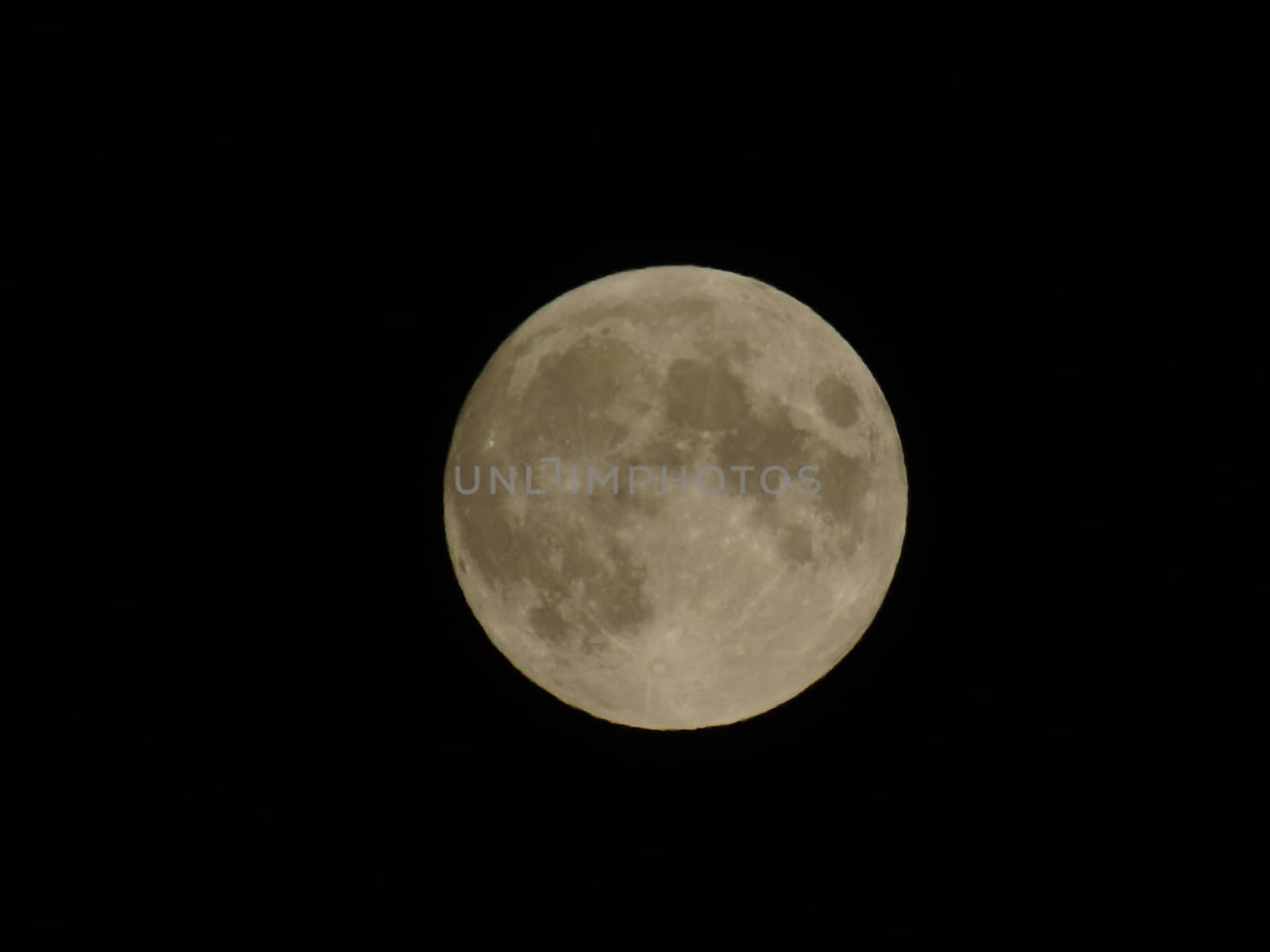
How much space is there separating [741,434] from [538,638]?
1172 millimetres

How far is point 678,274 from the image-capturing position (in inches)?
153

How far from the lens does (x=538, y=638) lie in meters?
3.70

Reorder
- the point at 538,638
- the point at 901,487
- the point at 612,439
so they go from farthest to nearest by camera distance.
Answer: the point at 901,487 < the point at 538,638 < the point at 612,439

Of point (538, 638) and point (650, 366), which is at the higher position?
point (650, 366)

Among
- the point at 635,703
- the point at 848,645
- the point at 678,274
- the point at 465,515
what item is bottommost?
the point at 635,703

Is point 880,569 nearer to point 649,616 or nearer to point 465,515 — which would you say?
point 649,616

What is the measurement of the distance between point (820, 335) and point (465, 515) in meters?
1.67

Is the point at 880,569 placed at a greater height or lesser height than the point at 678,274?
lesser

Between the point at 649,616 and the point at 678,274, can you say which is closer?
the point at 649,616

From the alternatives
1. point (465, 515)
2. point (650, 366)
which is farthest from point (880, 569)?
point (465, 515)

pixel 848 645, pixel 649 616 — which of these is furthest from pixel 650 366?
pixel 848 645

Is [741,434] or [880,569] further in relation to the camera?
[880,569]

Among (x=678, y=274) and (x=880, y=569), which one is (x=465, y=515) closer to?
(x=678, y=274)

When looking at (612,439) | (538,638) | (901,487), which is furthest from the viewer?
(901,487)
